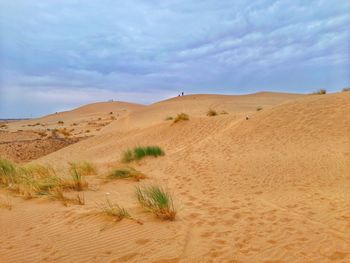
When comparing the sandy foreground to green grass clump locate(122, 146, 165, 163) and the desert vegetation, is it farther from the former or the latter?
green grass clump locate(122, 146, 165, 163)

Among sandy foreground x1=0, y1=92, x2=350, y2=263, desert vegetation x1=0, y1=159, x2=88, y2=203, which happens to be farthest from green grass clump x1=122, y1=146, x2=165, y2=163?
desert vegetation x1=0, y1=159, x2=88, y2=203

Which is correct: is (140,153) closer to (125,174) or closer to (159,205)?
(125,174)

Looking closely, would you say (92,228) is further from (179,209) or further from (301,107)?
(301,107)

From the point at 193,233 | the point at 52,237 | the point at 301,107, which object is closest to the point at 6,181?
the point at 52,237

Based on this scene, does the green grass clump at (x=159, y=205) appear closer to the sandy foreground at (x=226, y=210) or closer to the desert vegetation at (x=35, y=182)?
the sandy foreground at (x=226, y=210)

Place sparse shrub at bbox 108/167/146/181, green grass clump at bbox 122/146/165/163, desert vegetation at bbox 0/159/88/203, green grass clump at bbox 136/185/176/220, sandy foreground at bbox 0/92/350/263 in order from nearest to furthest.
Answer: sandy foreground at bbox 0/92/350/263 < green grass clump at bbox 136/185/176/220 < desert vegetation at bbox 0/159/88/203 < sparse shrub at bbox 108/167/146/181 < green grass clump at bbox 122/146/165/163

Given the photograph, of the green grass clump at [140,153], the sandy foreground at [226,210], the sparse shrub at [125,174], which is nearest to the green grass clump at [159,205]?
the sandy foreground at [226,210]

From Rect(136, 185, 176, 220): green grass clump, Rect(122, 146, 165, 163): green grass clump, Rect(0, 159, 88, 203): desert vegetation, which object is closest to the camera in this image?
Rect(136, 185, 176, 220): green grass clump

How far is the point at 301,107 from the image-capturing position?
15.0m

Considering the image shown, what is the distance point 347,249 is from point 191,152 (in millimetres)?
9230

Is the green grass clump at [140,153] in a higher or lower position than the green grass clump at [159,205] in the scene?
higher

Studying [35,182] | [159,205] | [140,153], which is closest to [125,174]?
[35,182]

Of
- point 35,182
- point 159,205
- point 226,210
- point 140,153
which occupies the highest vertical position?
point 140,153

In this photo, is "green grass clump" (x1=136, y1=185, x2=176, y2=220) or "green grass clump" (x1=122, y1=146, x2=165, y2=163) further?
"green grass clump" (x1=122, y1=146, x2=165, y2=163)
